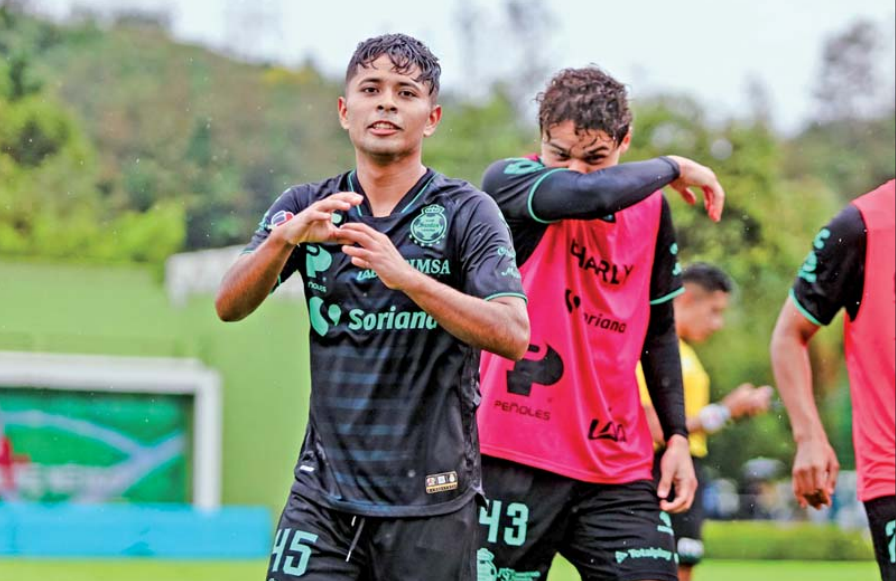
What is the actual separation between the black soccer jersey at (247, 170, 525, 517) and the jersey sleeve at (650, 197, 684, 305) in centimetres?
135

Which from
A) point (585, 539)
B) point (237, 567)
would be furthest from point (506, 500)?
point (237, 567)

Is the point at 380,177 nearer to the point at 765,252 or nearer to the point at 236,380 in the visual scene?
the point at 765,252

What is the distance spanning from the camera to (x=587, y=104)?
19.1ft

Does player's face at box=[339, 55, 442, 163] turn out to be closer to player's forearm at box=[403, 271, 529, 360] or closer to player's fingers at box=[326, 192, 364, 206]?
player's fingers at box=[326, 192, 364, 206]

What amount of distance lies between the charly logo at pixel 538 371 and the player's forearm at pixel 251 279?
1.41 metres

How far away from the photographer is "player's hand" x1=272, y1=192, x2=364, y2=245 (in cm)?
434

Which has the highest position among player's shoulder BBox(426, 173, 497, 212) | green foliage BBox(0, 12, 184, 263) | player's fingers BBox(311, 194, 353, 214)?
green foliage BBox(0, 12, 184, 263)

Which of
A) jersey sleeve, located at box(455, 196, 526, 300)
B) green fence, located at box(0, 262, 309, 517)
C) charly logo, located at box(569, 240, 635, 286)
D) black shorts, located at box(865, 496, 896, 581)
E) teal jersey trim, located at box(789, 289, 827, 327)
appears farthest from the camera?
green fence, located at box(0, 262, 309, 517)

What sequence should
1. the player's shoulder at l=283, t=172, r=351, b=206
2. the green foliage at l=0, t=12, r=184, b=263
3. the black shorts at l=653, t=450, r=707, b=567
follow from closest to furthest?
the player's shoulder at l=283, t=172, r=351, b=206 → the black shorts at l=653, t=450, r=707, b=567 → the green foliage at l=0, t=12, r=184, b=263

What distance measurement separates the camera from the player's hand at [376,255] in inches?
171

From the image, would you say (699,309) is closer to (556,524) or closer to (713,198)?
(713,198)

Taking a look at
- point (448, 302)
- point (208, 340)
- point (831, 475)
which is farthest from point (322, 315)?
point (208, 340)

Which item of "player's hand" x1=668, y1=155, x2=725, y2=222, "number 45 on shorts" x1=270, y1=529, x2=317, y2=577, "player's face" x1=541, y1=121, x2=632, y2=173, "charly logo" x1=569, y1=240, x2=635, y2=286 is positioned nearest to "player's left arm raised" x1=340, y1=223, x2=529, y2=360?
"number 45 on shorts" x1=270, y1=529, x2=317, y2=577

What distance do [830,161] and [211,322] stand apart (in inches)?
Result: 1093
